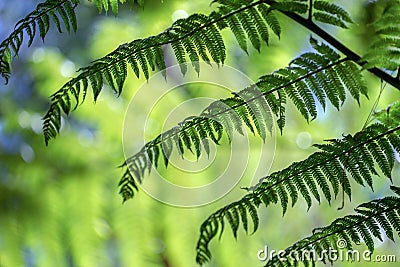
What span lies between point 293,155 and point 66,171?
76 cm

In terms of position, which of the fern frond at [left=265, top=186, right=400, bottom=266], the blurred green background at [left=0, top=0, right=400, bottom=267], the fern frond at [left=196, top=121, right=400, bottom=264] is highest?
the blurred green background at [left=0, top=0, right=400, bottom=267]

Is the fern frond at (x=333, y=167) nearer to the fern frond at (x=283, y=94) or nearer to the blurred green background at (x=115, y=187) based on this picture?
the fern frond at (x=283, y=94)

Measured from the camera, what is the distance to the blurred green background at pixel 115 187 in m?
1.60

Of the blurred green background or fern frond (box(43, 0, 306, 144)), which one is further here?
the blurred green background

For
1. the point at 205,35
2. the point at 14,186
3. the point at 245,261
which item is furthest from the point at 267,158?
the point at 205,35

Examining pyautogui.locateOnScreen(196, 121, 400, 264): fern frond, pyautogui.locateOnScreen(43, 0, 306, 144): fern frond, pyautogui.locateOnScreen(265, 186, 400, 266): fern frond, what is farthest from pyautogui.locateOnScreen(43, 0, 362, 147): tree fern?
pyautogui.locateOnScreen(265, 186, 400, 266): fern frond

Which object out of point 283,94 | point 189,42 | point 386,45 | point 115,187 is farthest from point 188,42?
point 115,187

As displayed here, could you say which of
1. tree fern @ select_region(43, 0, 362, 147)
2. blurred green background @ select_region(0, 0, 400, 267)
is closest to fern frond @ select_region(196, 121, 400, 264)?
tree fern @ select_region(43, 0, 362, 147)

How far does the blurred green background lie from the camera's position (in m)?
1.60

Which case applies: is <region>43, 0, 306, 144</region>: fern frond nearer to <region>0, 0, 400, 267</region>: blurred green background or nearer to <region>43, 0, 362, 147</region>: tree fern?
<region>43, 0, 362, 147</region>: tree fern

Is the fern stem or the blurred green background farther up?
the blurred green background

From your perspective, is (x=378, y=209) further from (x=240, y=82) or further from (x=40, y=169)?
(x=40, y=169)

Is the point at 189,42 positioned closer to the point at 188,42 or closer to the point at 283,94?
the point at 188,42

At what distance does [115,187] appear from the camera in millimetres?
1682
